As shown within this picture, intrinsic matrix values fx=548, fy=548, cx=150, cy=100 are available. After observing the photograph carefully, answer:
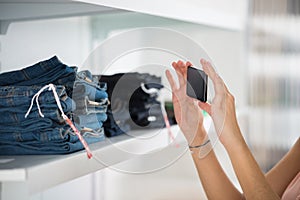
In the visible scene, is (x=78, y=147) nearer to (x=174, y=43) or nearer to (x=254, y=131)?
(x=174, y=43)

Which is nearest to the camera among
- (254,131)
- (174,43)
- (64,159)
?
(64,159)

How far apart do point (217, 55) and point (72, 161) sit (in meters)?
1.17

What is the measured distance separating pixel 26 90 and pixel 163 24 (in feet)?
3.19

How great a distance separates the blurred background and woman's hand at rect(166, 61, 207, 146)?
0.17 meters

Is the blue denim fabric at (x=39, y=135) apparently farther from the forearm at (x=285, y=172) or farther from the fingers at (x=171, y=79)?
the forearm at (x=285, y=172)

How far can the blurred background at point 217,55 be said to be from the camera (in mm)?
1387

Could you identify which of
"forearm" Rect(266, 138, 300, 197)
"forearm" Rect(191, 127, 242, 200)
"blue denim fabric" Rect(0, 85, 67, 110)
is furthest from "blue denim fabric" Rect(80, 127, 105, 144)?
"forearm" Rect(266, 138, 300, 197)

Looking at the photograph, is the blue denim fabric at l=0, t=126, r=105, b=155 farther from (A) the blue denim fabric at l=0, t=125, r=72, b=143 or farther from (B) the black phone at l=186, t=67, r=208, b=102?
(B) the black phone at l=186, t=67, r=208, b=102

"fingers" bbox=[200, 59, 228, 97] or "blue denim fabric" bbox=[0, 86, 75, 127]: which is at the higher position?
"fingers" bbox=[200, 59, 228, 97]

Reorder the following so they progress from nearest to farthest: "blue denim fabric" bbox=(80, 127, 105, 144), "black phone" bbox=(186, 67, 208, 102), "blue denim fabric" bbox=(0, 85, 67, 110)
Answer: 1. "blue denim fabric" bbox=(0, 85, 67, 110)
2. "blue denim fabric" bbox=(80, 127, 105, 144)
3. "black phone" bbox=(186, 67, 208, 102)

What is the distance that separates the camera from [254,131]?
2490mm

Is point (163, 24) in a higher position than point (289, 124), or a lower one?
higher

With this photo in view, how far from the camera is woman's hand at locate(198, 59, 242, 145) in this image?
1077 millimetres

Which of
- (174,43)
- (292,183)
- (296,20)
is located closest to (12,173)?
(174,43)
